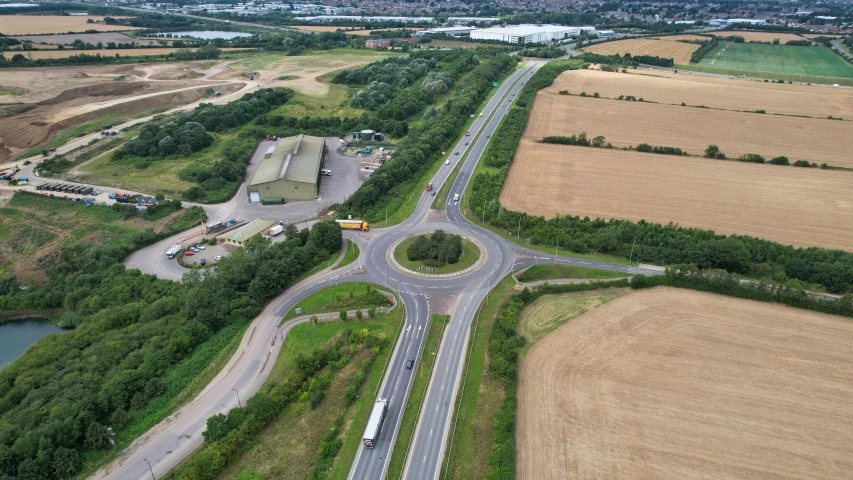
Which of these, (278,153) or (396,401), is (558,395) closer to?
(396,401)

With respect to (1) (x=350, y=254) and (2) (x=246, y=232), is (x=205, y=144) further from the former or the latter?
(1) (x=350, y=254)

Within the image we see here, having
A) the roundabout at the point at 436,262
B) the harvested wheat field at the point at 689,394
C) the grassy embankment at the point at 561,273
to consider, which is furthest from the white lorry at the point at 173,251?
the harvested wheat field at the point at 689,394

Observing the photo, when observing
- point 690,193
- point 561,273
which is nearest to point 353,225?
point 561,273

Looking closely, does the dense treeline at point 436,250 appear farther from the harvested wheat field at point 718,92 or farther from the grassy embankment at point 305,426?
the harvested wheat field at point 718,92

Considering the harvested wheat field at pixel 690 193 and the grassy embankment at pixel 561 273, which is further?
the harvested wheat field at pixel 690 193

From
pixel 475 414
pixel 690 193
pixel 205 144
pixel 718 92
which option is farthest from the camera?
pixel 718 92

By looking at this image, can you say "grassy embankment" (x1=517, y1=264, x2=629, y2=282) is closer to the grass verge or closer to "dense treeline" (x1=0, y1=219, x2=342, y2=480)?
the grass verge
